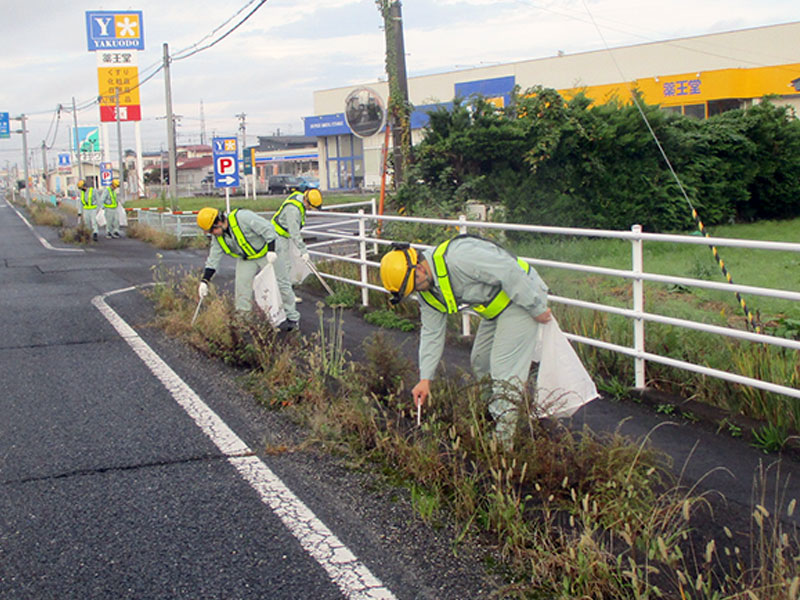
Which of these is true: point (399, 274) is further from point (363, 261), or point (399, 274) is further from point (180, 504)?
point (363, 261)

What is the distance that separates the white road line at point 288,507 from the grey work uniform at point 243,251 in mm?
1708

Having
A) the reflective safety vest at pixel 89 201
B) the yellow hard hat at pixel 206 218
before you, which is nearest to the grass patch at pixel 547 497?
the yellow hard hat at pixel 206 218

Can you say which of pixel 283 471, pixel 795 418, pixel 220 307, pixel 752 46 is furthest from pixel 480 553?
pixel 752 46

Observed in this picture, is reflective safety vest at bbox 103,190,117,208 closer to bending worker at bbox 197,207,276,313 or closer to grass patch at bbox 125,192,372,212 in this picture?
grass patch at bbox 125,192,372,212

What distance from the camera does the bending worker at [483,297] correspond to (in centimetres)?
454

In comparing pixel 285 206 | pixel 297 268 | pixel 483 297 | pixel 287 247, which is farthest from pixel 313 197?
pixel 483 297

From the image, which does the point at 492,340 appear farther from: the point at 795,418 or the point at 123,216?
the point at 123,216

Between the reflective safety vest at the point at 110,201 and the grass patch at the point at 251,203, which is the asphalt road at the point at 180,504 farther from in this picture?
the grass patch at the point at 251,203

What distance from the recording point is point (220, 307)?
8.68 meters

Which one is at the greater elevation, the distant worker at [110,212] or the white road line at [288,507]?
the distant worker at [110,212]

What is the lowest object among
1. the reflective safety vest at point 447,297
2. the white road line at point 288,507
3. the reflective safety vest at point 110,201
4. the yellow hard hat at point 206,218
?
the white road line at point 288,507

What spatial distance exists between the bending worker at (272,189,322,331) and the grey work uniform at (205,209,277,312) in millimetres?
424

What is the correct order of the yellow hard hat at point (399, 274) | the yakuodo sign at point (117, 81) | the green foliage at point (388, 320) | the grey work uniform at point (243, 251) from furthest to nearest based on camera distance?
the yakuodo sign at point (117, 81), the green foliage at point (388, 320), the grey work uniform at point (243, 251), the yellow hard hat at point (399, 274)

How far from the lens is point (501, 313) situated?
16.3 feet
